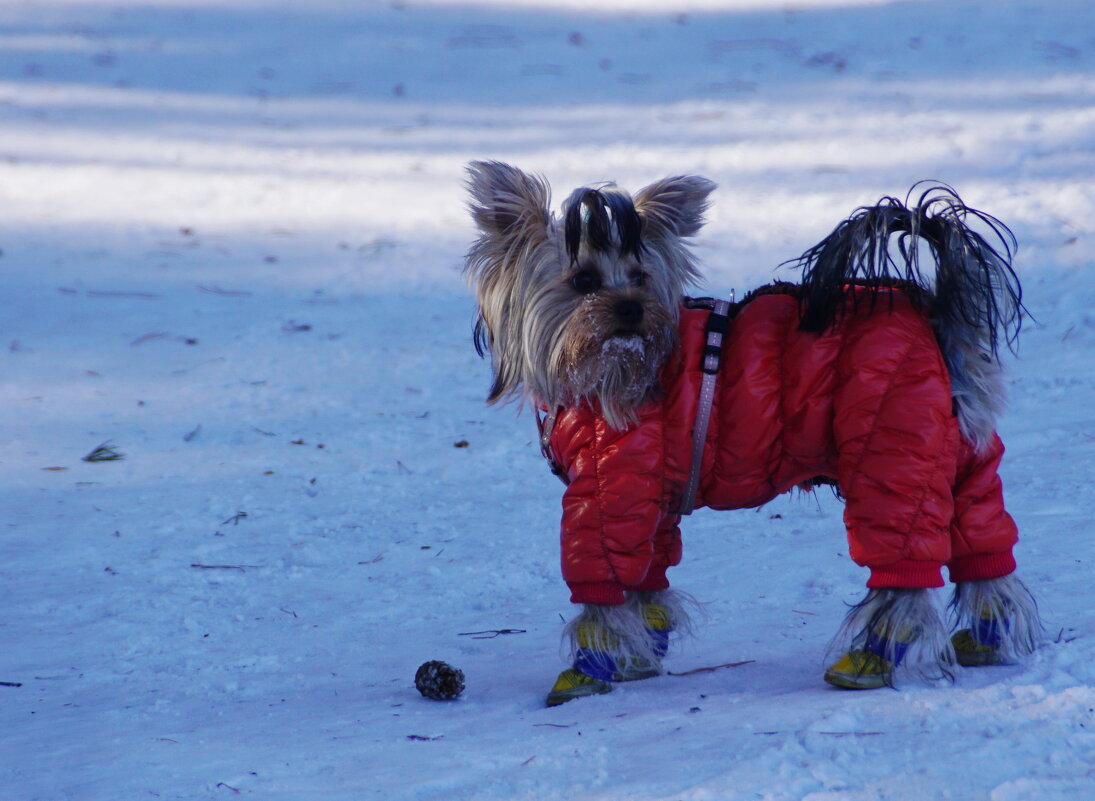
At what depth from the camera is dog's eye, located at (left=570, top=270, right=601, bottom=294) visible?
158 inches

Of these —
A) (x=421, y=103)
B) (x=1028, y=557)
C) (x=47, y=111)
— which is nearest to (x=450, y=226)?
(x=421, y=103)

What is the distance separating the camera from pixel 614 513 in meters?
3.70

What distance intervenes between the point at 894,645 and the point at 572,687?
3.22 feet

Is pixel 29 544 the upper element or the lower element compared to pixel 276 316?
lower

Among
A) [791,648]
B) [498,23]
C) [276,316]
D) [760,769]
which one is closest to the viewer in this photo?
[760,769]

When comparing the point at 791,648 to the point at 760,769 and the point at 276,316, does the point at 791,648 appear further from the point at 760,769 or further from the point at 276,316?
the point at 276,316

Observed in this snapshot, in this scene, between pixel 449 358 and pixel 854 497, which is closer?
pixel 854 497

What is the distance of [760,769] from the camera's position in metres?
2.83

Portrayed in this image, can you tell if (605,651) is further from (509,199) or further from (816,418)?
(509,199)

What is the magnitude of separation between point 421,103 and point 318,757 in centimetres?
1095

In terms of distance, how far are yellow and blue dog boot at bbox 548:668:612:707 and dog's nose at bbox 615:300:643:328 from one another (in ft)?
3.65

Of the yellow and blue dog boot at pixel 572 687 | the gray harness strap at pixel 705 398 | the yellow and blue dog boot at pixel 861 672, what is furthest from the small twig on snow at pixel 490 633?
the yellow and blue dog boot at pixel 861 672

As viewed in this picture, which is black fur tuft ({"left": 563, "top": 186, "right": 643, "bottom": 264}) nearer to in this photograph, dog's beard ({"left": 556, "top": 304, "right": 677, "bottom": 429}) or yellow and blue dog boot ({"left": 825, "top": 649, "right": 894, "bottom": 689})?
dog's beard ({"left": 556, "top": 304, "right": 677, "bottom": 429})

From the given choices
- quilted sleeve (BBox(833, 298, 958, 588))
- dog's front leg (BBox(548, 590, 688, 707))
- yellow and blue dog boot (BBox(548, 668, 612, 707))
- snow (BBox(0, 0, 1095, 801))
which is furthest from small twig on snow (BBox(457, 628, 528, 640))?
quilted sleeve (BBox(833, 298, 958, 588))
